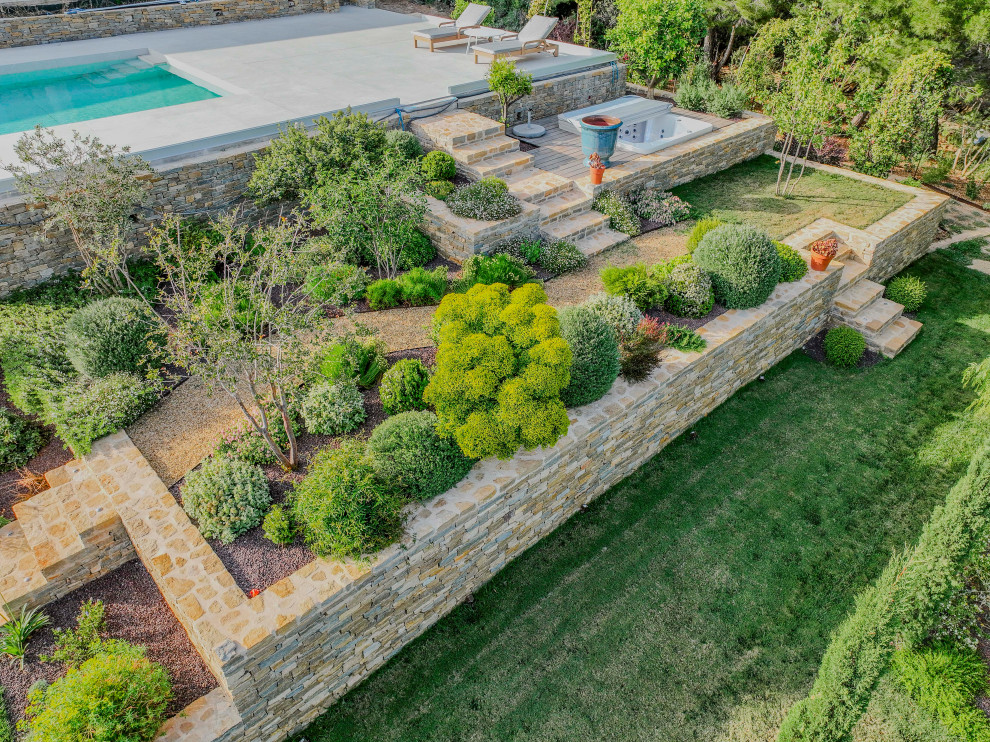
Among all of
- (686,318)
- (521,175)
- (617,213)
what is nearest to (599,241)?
(617,213)

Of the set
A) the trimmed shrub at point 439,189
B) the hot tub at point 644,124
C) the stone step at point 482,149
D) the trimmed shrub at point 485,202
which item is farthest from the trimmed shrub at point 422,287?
the hot tub at point 644,124

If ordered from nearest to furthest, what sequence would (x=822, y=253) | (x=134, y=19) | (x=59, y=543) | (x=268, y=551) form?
(x=268, y=551) → (x=59, y=543) → (x=822, y=253) → (x=134, y=19)

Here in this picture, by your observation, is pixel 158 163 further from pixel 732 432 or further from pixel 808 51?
pixel 808 51

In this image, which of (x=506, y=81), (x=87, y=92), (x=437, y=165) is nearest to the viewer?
A: (x=437, y=165)

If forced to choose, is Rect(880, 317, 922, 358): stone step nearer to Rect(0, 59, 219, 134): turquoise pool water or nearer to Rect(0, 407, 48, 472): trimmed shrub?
Rect(0, 407, 48, 472): trimmed shrub

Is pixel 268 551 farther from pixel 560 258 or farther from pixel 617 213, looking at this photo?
pixel 617 213

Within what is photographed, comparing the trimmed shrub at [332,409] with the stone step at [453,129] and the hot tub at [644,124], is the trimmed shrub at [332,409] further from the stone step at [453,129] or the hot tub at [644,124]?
the hot tub at [644,124]
